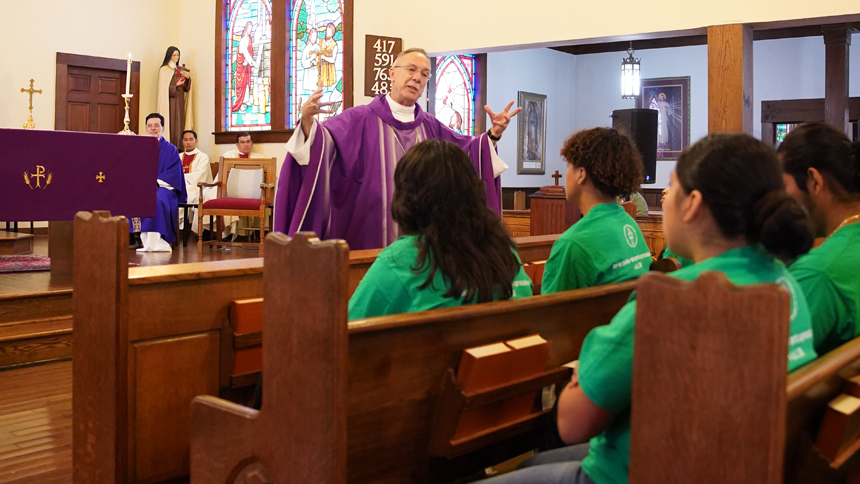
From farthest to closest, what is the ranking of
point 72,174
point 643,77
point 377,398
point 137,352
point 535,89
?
point 643,77 < point 535,89 < point 72,174 < point 137,352 < point 377,398

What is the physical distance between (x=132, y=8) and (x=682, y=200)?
32.0ft

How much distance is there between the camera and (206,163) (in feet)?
30.2

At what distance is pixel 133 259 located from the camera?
6.57m

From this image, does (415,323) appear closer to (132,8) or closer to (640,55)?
(132,8)

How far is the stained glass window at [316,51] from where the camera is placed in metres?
8.31

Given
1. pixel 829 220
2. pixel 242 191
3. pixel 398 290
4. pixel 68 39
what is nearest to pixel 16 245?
pixel 242 191

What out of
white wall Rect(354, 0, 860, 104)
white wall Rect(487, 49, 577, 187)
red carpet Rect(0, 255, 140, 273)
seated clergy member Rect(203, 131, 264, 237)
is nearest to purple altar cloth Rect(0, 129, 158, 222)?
red carpet Rect(0, 255, 140, 273)

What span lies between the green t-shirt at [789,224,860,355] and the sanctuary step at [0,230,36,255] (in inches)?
248

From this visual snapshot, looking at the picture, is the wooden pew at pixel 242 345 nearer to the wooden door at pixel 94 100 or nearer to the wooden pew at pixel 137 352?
the wooden pew at pixel 137 352

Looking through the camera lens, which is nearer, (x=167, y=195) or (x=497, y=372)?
(x=497, y=372)

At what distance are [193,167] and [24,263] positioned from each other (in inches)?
153

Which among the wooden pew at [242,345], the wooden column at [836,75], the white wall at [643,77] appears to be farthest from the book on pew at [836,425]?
the white wall at [643,77]

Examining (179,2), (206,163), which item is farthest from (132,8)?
(206,163)

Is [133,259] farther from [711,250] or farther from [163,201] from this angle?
[711,250]
